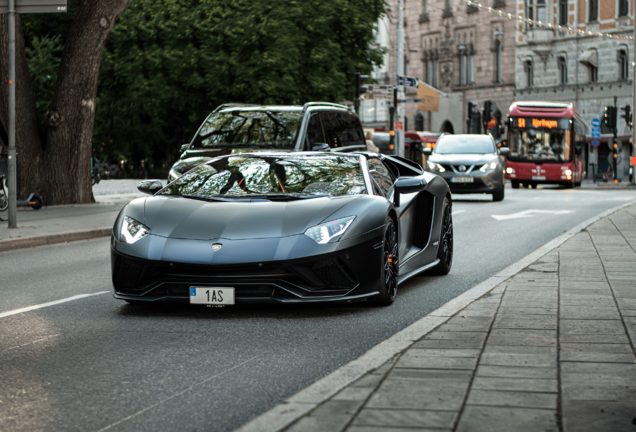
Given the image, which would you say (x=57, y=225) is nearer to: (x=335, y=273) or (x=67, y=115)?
(x=67, y=115)

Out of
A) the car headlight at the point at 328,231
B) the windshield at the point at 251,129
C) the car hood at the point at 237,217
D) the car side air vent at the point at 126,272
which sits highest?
the windshield at the point at 251,129

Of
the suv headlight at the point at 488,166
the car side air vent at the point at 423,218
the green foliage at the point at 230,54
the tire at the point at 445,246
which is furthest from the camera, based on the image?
the green foliage at the point at 230,54

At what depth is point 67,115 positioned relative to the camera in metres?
19.9

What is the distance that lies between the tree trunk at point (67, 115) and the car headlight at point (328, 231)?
13765mm

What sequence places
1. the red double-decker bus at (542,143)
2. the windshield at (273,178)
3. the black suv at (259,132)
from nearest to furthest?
the windshield at (273,178) < the black suv at (259,132) < the red double-decker bus at (542,143)

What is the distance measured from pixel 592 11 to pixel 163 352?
196ft

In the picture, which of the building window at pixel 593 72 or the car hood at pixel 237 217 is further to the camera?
the building window at pixel 593 72

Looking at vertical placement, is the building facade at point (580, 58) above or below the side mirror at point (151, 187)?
above

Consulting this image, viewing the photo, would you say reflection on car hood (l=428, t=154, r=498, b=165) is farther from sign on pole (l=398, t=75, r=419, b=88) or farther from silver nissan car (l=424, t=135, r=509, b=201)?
sign on pole (l=398, t=75, r=419, b=88)

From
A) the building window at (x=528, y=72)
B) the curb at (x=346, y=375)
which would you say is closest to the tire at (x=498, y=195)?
the curb at (x=346, y=375)

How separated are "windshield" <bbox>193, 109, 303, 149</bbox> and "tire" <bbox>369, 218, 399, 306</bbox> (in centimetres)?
721

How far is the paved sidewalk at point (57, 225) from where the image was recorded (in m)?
13.4

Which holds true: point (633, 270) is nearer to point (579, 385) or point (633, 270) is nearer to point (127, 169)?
point (579, 385)

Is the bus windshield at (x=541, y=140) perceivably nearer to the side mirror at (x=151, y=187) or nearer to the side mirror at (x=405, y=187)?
the side mirror at (x=405, y=187)
